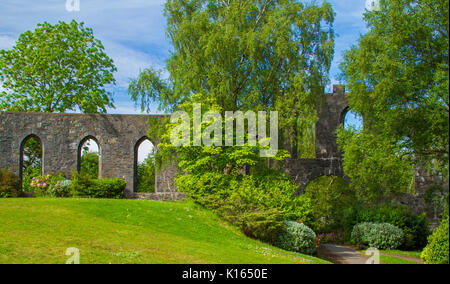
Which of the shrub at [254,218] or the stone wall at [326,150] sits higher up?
the stone wall at [326,150]

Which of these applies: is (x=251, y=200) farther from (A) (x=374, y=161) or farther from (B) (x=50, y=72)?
(B) (x=50, y=72)

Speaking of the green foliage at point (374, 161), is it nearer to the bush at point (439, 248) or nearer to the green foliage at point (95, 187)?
the bush at point (439, 248)

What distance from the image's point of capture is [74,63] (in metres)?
27.8

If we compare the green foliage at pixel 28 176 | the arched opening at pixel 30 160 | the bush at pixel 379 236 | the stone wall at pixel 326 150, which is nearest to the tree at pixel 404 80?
the bush at pixel 379 236

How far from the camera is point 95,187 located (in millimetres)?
19688

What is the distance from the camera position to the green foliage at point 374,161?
14.1 m

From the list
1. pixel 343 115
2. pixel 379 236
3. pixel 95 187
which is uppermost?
pixel 343 115

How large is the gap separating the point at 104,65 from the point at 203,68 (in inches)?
505

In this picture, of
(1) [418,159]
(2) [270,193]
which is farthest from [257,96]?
(1) [418,159]

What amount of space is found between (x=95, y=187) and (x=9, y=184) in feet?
12.3

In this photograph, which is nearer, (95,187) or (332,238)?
(332,238)

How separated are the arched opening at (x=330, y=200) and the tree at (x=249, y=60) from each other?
3.71 meters

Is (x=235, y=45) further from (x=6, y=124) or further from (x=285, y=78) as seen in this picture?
(x=6, y=124)

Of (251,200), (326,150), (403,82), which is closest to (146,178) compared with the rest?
(326,150)
